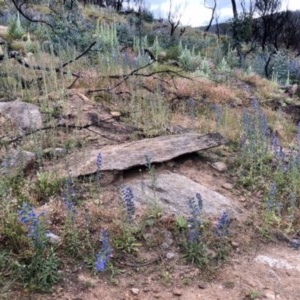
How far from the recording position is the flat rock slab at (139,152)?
3.54 metres

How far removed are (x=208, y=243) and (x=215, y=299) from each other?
450mm

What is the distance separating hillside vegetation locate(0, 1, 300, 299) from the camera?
2.62 m

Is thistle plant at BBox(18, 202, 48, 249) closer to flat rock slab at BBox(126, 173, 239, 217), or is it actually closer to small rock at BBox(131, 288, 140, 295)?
small rock at BBox(131, 288, 140, 295)

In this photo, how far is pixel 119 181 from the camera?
353cm

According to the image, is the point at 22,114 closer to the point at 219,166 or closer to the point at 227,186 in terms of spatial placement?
the point at 219,166

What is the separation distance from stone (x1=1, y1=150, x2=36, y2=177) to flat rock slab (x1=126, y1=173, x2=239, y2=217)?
2.54ft

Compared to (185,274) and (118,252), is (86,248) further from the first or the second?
(185,274)

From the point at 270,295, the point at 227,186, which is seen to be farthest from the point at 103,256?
the point at 227,186

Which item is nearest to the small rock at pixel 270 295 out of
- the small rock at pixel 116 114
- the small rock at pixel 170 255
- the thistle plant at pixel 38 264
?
the small rock at pixel 170 255

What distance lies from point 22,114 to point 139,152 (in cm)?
142

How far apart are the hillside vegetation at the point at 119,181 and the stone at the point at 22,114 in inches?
0.5

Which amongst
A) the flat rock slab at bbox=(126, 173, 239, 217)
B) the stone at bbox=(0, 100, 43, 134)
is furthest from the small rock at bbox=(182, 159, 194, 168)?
the stone at bbox=(0, 100, 43, 134)

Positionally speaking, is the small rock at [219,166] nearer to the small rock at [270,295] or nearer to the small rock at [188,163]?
the small rock at [188,163]

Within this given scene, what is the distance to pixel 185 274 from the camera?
2.73 metres
